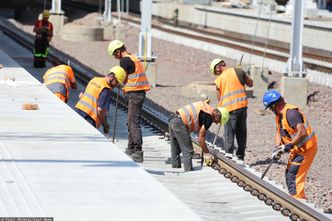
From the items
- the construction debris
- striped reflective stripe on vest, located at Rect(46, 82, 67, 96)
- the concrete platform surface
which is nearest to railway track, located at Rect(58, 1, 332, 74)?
striped reflective stripe on vest, located at Rect(46, 82, 67, 96)

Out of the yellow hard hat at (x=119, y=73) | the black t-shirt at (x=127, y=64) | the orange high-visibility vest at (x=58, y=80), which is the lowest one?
the orange high-visibility vest at (x=58, y=80)

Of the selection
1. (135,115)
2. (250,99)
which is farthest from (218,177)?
(250,99)

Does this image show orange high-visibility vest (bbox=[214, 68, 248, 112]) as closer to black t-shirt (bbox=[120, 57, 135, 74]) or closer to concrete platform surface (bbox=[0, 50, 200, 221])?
black t-shirt (bbox=[120, 57, 135, 74])

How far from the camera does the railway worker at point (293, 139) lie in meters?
13.1

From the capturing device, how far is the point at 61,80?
56.7 ft

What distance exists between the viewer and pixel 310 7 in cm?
5056

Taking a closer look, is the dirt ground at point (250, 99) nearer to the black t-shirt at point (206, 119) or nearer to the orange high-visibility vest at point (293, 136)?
the orange high-visibility vest at point (293, 136)

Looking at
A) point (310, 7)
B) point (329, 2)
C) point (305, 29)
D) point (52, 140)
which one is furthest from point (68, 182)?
point (329, 2)

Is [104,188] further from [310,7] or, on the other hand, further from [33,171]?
[310,7]

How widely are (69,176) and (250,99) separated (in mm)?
15819

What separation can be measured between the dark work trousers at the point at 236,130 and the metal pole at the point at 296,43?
929 cm

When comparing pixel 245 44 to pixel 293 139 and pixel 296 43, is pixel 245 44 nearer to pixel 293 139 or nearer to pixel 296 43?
pixel 296 43

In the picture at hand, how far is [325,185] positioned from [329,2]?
171ft

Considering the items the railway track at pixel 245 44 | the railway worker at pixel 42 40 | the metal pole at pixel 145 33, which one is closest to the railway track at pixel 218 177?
A: the metal pole at pixel 145 33
